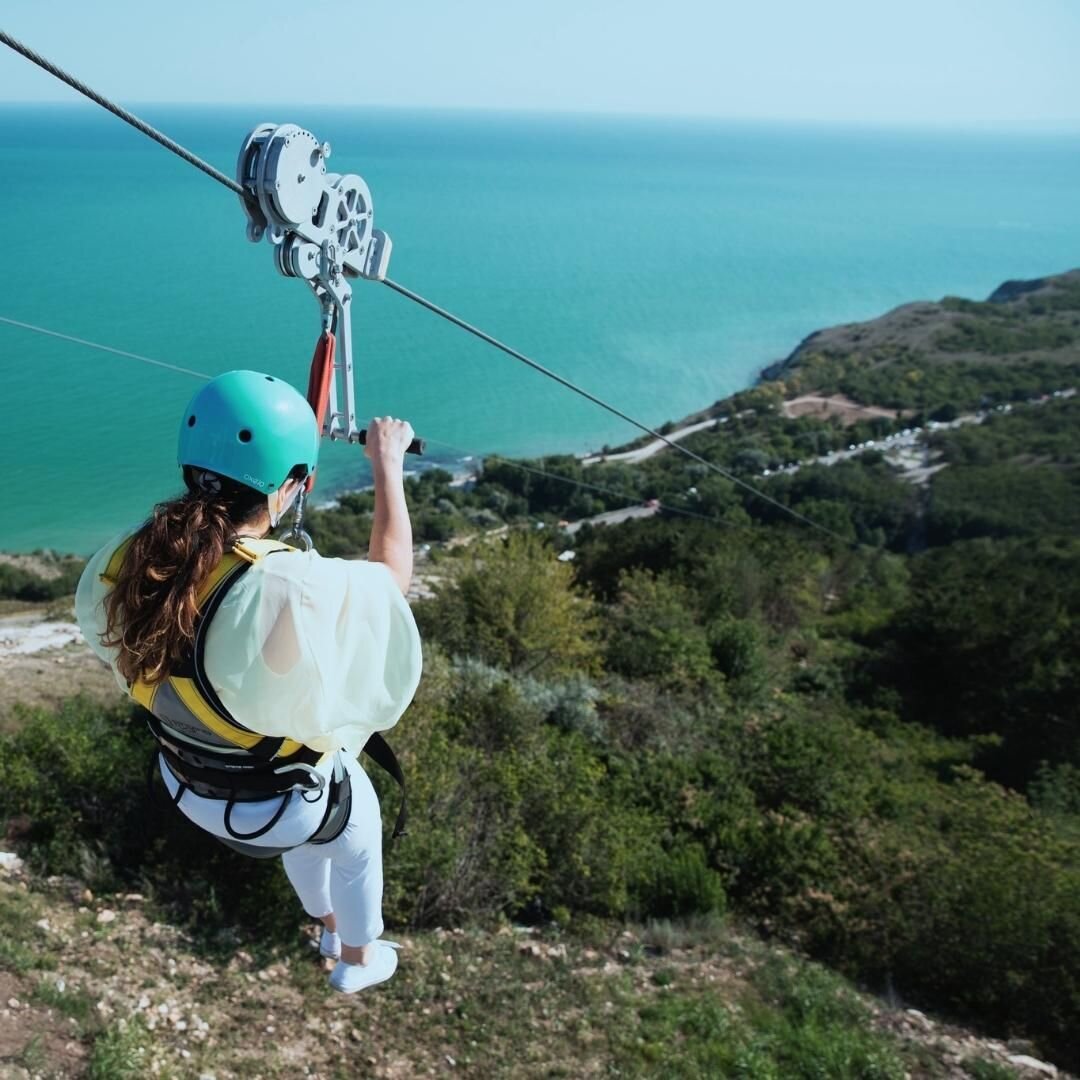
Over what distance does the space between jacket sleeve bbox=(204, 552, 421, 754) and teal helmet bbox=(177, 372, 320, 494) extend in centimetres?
27

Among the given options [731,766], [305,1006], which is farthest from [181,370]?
[731,766]

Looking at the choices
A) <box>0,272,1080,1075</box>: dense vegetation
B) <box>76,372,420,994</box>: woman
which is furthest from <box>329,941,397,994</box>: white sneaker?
<box>0,272,1080,1075</box>: dense vegetation

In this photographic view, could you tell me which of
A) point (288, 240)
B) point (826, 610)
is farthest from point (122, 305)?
point (288, 240)

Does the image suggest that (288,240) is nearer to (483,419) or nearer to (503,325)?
(483,419)

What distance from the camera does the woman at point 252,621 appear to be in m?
2.21

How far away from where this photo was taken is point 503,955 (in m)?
7.16

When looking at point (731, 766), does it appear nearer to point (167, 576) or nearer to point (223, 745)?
point (223, 745)

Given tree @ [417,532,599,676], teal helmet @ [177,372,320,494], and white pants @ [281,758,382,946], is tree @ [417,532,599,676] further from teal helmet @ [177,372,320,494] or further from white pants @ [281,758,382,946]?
teal helmet @ [177,372,320,494]

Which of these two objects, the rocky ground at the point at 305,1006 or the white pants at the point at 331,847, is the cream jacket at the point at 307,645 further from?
the rocky ground at the point at 305,1006

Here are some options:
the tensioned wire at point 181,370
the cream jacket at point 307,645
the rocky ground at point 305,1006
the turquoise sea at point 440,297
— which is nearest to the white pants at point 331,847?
the cream jacket at point 307,645

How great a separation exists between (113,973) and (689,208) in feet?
511

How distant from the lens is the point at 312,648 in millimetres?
2232

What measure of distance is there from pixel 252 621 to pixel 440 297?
74.2 m

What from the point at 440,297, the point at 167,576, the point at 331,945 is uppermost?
the point at 440,297
